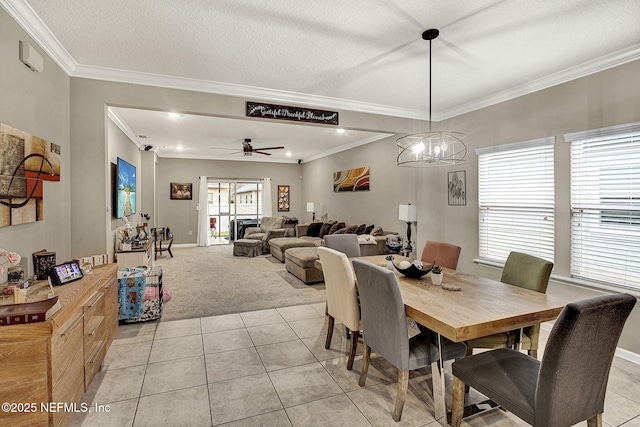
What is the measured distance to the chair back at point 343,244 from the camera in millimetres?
3734

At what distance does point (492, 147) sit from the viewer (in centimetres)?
395

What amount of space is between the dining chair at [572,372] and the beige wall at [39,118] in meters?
3.17

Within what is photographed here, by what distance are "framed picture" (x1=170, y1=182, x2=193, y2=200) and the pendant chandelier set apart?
6477 mm

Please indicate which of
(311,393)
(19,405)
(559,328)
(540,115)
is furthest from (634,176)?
(19,405)

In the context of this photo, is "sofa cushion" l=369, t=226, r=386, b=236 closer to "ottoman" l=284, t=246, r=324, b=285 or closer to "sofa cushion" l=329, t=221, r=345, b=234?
Answer: "ottoman" l=284, t=246, r=324, b=285

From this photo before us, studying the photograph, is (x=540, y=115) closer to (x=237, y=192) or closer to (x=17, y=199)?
(x=17, y=199)

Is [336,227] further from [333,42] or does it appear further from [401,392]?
[401,392]

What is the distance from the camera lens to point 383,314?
2049 millimetres

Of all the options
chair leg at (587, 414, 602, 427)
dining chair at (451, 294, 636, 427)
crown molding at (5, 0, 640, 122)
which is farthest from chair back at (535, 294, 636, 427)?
crown molding at (5, 0, 640, 122)

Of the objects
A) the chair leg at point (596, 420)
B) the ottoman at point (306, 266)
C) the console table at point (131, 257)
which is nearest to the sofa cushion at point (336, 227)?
the ottoman at point (306, 266)

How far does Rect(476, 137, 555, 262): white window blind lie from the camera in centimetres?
343

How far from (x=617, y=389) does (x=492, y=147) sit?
268cm

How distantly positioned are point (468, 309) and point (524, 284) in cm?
100

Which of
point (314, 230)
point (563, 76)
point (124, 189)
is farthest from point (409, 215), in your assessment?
point (124, 189)
